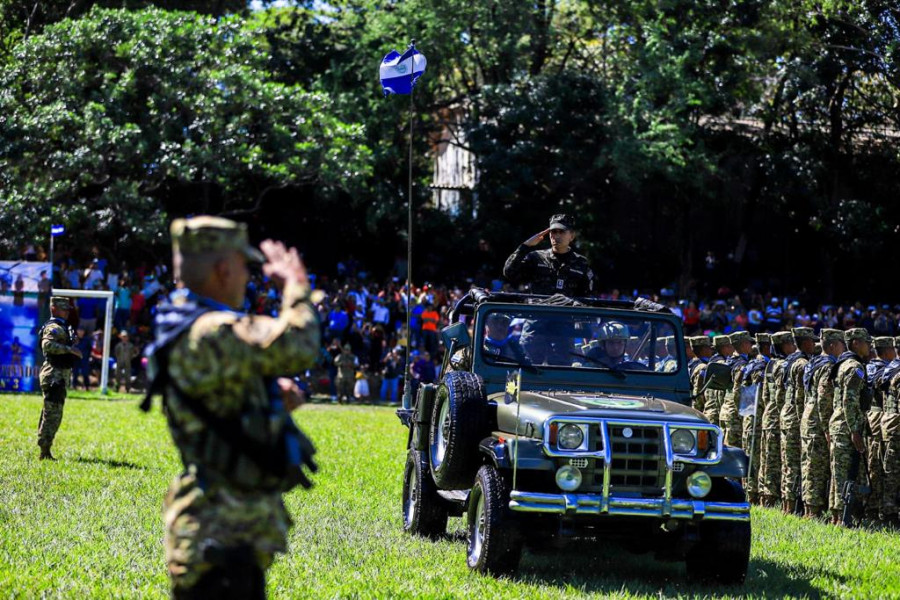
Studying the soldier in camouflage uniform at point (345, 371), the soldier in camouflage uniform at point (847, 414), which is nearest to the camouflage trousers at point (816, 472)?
the soldier in camouflage uniform at point (847, 414)

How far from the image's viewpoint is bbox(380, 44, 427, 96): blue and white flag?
13.9 meters

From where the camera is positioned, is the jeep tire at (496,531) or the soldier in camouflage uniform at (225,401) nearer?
the soldier in camouflage uniform at (225,401)

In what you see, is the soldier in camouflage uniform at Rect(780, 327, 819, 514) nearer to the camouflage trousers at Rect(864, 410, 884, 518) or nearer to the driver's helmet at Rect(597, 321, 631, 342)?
the camouflage trousers at Rect(864, 410, 884, 518)

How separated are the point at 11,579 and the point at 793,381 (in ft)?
27.9

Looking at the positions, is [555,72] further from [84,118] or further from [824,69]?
[84,118]

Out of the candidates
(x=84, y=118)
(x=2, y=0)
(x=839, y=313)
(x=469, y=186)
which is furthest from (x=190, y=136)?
(x=839, y=313)

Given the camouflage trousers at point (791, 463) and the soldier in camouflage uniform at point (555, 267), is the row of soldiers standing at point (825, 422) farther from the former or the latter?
the soldier in camouflage uniform at point (555, 267)

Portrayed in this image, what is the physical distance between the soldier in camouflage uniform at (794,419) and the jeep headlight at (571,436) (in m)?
5.61

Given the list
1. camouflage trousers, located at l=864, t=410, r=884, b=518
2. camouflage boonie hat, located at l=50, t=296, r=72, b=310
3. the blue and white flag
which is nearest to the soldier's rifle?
camouflage trousers, located at l=864, t=410, r=884, b=518

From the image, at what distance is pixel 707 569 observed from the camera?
335 inches

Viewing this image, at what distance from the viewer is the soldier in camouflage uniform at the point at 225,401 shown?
4.38 m

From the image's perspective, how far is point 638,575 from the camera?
29.8 feet

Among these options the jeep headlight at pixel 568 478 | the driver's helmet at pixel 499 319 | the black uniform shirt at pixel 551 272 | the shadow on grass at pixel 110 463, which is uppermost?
the black uniform shirt at pixel 551 272

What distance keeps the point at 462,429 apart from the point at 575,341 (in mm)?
1369
